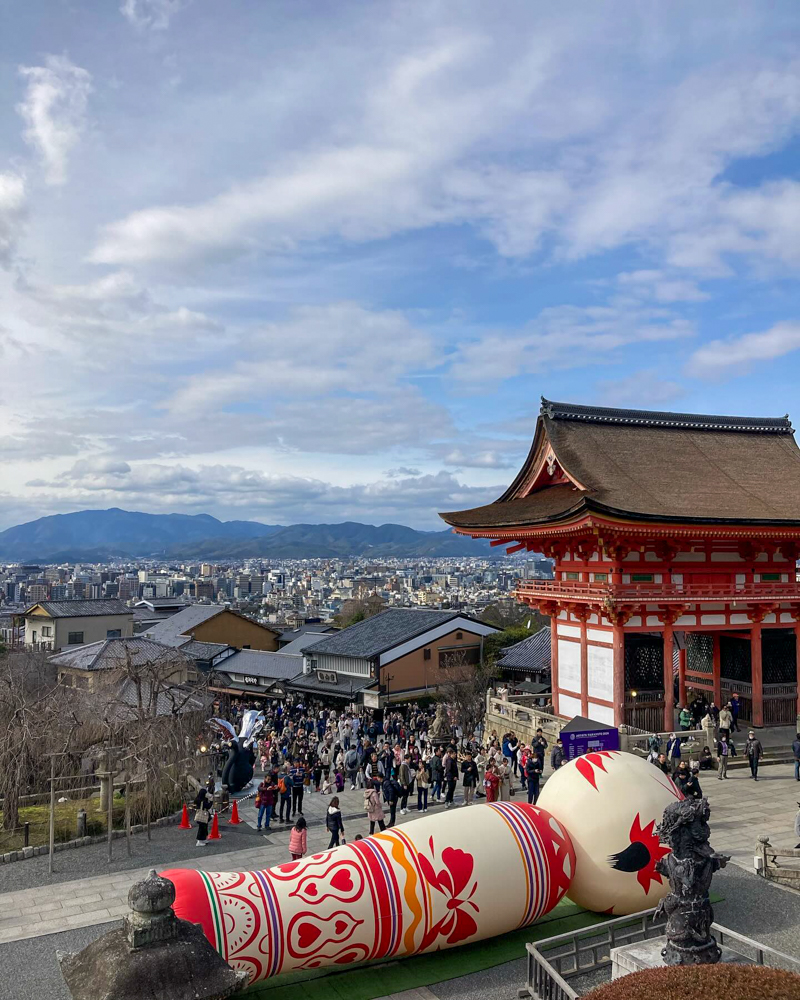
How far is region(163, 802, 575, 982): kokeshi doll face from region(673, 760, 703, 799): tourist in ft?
9.96

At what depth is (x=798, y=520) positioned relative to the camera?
82.7 feet

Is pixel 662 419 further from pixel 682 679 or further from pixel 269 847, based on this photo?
pixel 269 847

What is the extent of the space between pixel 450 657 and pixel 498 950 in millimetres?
40155

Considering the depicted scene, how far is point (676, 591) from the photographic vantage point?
24922mm

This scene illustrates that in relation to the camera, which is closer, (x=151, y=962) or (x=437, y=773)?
(x=151, y=962)

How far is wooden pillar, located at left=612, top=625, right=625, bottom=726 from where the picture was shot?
81.3 feet

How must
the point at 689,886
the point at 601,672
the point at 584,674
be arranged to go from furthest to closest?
the point at 584,674 → the point at 601,672 → the point at 689,886

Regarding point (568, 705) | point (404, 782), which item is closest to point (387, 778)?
point (404, 782)

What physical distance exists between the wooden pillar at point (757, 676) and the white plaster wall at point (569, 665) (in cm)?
575

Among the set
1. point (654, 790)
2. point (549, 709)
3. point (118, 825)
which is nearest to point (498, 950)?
point (654, 790)

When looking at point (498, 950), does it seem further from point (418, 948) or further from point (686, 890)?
point (686, 890)

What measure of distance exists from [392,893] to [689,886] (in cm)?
392

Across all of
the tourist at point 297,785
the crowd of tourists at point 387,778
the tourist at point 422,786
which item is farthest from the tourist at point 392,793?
the tourist at point 297,785

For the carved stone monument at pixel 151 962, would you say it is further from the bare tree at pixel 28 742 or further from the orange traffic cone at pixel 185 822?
the bare tree at pixel 28 742
